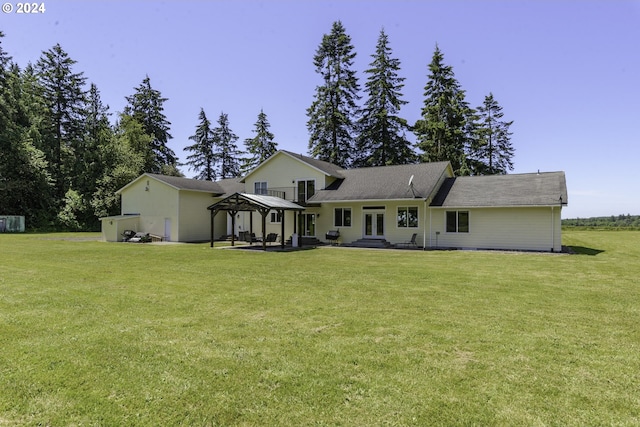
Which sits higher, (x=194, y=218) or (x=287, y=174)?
(x=287, y=174)

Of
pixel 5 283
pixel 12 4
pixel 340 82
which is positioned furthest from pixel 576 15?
pixel 340 82

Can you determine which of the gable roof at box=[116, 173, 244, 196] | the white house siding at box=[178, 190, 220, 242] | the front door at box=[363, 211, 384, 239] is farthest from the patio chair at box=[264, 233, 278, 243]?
the gable roof at box=[116, 173, 244, 196]

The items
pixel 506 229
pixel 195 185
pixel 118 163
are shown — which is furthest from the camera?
pixel 118 163

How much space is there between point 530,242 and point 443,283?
1145cm

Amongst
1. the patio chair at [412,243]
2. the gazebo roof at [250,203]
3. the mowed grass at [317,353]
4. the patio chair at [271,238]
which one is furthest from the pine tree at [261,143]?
the mowed grass at [317,353]

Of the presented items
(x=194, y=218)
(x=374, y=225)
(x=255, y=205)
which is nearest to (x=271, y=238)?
(x=255, y=205)

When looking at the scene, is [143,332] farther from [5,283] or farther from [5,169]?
[5,169]

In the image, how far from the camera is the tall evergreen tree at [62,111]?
38312mm

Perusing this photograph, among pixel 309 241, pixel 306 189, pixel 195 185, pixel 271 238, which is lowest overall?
pixel 309 241

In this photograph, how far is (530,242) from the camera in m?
17.5

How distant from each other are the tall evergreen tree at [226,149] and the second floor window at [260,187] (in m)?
26.3

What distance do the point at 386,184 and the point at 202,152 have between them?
118 feet

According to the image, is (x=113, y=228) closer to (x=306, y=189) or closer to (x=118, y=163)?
(x=306, y=189)

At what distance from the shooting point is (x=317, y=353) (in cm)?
423
